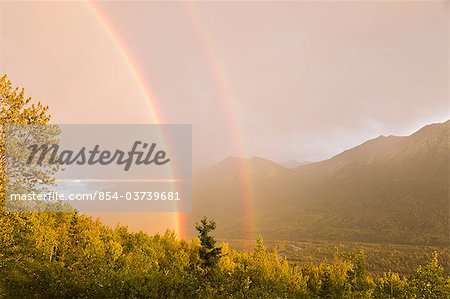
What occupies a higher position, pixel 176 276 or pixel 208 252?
pixel 208 252

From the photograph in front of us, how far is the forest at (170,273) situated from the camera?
22953 millimetres

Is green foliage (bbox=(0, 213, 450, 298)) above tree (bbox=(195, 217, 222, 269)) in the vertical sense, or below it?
below

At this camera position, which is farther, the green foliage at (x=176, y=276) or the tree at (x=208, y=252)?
the tree at (x=208, y=252)

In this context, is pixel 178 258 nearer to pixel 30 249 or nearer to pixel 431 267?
pixel 30 249

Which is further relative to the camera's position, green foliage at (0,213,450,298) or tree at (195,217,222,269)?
tree at (195,217,222,269)

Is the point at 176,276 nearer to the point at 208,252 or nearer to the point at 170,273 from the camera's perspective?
the point at 170,273

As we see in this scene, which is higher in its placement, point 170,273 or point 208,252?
point 208,252

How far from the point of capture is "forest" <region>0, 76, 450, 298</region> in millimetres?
22953

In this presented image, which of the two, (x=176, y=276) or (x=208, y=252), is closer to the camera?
(x=176, y=276)

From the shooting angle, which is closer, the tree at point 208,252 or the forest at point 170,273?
the forest at point 170,273

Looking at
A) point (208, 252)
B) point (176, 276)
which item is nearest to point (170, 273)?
Result: point (176, 276)

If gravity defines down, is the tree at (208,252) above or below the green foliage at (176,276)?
above

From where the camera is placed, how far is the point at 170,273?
82.4ft

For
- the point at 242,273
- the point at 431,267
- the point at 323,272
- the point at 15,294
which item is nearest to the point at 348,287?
the point at 323,272
